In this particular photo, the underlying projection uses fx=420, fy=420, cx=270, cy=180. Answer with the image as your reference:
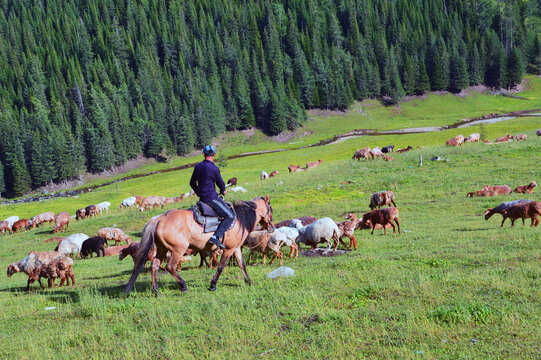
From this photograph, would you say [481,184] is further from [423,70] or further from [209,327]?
[423,70]

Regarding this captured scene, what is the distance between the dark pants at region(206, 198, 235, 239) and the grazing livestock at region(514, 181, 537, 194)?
25.9 m

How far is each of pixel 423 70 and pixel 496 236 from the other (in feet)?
503

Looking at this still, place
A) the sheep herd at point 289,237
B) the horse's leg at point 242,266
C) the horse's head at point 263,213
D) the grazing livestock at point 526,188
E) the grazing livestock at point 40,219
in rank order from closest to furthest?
the horse's leg at point 242,266 < the horse's head at point 263,213 < the sheep herd at point 289,237 < the grazing livestock at point 526,188 < the grazing livestock at point 40,219

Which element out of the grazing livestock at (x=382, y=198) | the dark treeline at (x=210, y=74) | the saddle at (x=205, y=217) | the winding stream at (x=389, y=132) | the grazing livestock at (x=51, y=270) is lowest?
the winding stream at (x=389, y=132)

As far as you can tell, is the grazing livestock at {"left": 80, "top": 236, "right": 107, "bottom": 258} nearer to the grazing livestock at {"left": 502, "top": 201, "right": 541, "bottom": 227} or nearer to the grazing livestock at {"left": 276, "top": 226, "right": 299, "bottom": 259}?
the grazing livestock at {"left": 276, "top": 226, "right": 299, "bottom": 259}

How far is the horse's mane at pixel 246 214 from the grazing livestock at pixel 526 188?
24.6m

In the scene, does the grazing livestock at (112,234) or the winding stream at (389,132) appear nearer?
the grazing livestock at (112,234)

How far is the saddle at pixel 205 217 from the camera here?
12258 millimetres

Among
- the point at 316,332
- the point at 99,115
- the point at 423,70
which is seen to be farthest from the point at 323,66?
the point at 316,332

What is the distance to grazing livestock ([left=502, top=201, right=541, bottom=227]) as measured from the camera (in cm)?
1974

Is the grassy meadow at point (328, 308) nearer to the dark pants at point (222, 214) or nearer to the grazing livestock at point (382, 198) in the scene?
the dark pants at point (222, 214)

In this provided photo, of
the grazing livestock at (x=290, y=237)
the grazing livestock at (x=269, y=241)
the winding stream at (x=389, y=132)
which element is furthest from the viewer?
the winding stream at (x=389, y=132)

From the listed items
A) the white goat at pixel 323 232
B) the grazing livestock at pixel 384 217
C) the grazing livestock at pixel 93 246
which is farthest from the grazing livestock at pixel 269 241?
the grazing livestock at pixel 93 246

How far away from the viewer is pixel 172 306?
10391 mm
